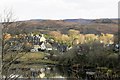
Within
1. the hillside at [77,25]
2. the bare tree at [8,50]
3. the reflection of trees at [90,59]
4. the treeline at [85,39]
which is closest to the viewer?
the bare tree at [8,50]

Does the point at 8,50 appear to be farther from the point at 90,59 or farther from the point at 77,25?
the point at 77,25

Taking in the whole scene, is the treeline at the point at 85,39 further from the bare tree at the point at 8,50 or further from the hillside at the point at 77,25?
the bare tree at the point at 8,50

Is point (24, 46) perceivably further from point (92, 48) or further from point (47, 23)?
point (47, 23)

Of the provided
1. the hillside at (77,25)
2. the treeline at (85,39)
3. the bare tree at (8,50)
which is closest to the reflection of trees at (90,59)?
the treeline at (85,39)

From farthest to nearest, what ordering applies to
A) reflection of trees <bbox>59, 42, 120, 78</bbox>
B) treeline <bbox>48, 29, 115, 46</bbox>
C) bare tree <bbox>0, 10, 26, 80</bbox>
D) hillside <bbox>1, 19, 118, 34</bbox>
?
hillside <bbox>1, 19, 118, 34</bbox> → treeline <bbox>48, 29, 115, 46</bbox> → reflection of trees <bbox>59, 42, 120, 78</bbox> → bare tree <bbox>0, 10, 26, 80</bbox>

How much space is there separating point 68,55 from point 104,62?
94.2 inches

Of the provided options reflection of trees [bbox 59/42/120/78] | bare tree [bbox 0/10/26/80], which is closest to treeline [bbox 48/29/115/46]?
reflection of trees [bbox 59/42/120/78]

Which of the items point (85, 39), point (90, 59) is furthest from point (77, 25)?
point (90, 59)

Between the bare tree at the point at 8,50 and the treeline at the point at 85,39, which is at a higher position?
the bare tree at the point at 8,50

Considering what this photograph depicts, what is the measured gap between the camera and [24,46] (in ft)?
9.37

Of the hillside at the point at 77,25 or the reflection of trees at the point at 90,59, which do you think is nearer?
the reflection of trees at the point at 90,59

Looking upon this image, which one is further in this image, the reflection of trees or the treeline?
the treeline

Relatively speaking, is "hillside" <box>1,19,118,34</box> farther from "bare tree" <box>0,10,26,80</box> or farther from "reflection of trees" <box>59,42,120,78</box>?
"bare tree" <box>0,10,26,80</box>

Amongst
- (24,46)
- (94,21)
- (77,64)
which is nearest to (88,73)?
(77,64)
